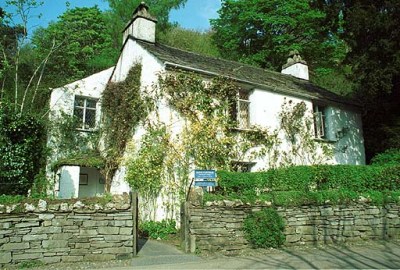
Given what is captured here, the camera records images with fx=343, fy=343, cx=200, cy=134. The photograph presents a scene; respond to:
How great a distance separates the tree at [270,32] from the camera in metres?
28.1

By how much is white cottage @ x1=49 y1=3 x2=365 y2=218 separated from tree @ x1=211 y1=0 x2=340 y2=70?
10.8 metres

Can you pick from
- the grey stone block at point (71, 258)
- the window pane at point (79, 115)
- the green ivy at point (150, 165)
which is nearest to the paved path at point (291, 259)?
the grey stone block at point (71, 258)

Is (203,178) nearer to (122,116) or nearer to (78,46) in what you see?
(122,116)

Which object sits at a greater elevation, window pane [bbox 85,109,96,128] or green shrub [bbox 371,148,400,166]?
window pane [bbox 85,109,96,128]

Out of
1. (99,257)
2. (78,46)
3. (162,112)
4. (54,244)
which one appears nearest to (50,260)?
(54,244)

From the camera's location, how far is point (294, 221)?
1013 centimetres

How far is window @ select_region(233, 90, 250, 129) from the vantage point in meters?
15.6

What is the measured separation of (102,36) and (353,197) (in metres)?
25.8

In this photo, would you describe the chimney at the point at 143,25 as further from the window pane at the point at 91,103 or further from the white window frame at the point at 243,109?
the white window frame at the point at 243,109

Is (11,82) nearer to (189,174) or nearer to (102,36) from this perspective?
(102,36)

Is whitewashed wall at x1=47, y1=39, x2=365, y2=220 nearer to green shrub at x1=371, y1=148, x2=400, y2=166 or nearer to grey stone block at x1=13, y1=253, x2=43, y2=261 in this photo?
green shrub at x1=371, y1=148, x2=400, y2=166

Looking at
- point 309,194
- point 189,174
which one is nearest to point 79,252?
point 189,174

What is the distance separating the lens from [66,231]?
811cm

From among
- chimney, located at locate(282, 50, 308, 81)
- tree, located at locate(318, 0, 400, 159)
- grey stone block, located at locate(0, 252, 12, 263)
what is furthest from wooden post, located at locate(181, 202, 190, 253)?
chimney, located at locate(282, 50, 308, 81)
